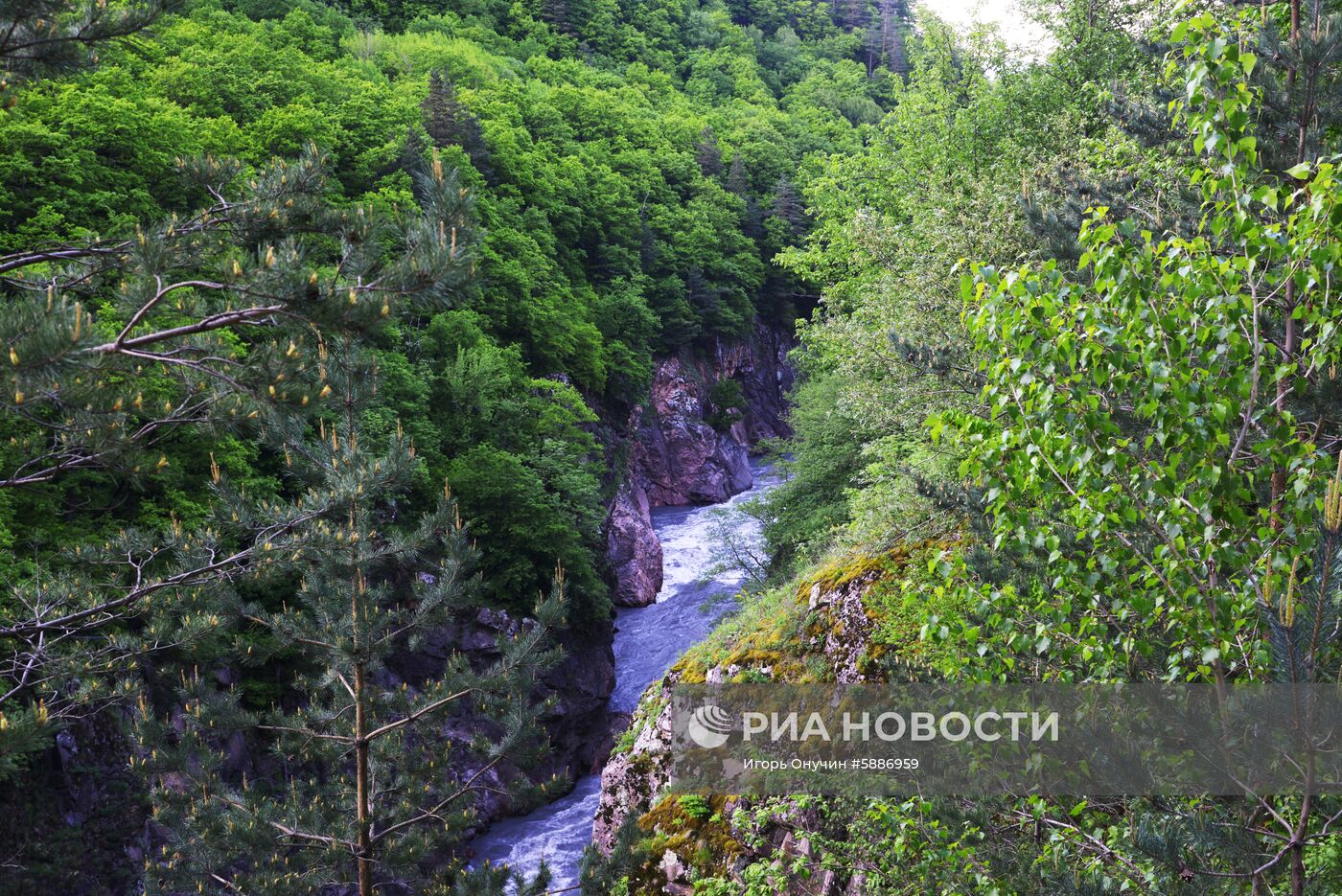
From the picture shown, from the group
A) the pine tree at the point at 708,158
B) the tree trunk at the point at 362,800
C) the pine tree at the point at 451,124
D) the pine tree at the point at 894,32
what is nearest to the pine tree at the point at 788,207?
the pine tree at the point at 708,158

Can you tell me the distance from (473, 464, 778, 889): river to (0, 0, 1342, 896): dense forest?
0.92 metres

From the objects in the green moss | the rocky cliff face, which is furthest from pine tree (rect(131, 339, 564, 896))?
the rocky cliff face

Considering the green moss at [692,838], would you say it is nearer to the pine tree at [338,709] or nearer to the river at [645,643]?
the river at [645,643]

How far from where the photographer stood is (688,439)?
3391cm

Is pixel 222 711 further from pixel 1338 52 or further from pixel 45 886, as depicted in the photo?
pixel 1338 52

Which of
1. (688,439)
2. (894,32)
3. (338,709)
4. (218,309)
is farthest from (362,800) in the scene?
(894,32)

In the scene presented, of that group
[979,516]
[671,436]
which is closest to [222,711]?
[979,516]

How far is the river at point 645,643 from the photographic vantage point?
14.3m

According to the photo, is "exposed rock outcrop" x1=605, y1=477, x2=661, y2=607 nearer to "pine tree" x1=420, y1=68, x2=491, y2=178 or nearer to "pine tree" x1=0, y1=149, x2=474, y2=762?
"pine tree" x1=420, y1=68, x2=491, y2=178

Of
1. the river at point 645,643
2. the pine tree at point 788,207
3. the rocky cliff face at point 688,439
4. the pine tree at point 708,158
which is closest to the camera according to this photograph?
the river at point 645,643

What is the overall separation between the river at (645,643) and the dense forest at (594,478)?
923 mm

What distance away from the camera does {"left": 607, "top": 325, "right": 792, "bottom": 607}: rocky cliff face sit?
81.5 ft

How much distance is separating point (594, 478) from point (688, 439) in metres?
14.0

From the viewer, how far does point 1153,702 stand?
3.70 m
